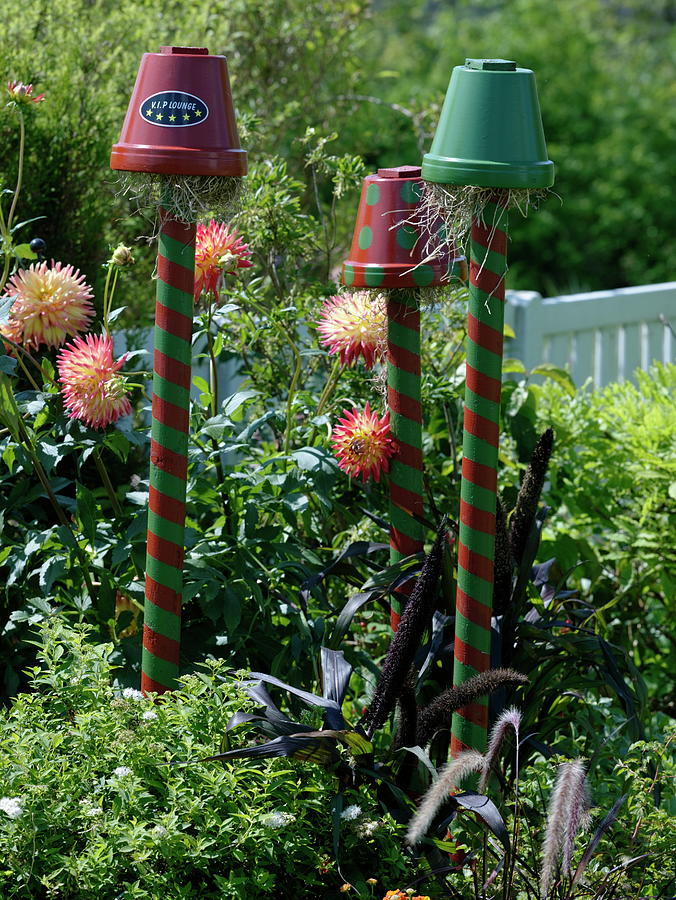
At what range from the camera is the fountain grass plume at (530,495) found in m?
2.77

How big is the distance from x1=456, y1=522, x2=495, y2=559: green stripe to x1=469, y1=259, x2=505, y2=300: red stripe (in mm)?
495

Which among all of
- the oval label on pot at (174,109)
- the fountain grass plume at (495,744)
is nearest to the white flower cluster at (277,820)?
the fountain grass plume at (495,744)

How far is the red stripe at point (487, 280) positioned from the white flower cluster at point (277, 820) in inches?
44.0

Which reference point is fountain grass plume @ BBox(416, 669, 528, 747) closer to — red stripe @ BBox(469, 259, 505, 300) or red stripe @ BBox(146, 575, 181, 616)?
red stripe @ BBox(146, 575, 181, 616)

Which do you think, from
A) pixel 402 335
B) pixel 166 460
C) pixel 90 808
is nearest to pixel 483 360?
pixel 402 335

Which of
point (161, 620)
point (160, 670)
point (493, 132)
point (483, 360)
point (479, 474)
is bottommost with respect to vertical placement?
point (160, 670)

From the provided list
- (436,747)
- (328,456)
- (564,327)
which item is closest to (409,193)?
→ (328,456)

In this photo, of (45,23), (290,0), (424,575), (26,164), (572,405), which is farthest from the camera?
(290,0)

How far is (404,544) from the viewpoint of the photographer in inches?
119

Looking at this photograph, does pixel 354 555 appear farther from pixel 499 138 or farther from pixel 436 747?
pixel 499 138

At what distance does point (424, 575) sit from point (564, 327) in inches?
144

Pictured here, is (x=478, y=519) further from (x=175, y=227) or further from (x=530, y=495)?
(x=175, y=227)

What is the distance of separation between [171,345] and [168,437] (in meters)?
0.20

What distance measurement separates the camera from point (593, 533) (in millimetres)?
4277
